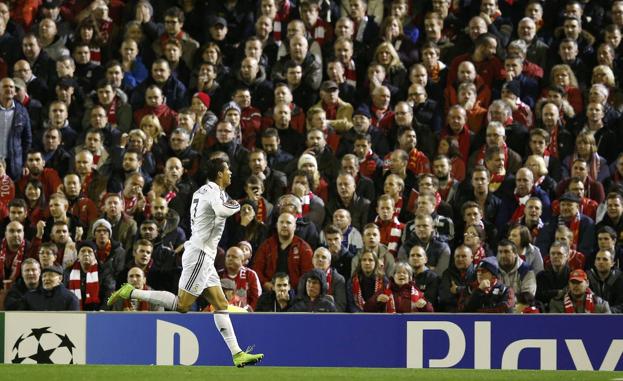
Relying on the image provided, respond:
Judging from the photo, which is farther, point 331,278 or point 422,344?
point 331,278

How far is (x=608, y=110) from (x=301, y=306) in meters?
4.53

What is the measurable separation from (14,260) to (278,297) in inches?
118

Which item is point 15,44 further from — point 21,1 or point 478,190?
point 478,190

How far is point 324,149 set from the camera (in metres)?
16.0

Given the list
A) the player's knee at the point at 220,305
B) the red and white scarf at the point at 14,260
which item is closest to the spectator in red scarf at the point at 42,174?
the red and white scarf at the point at 14,260

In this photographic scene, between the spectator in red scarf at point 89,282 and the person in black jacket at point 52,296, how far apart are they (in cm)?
34

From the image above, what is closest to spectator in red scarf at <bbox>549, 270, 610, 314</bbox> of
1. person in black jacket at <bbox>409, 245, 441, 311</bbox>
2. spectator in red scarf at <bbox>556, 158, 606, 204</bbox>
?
person in black jacket at <bbox>409, 245, 441, 311</bbox>

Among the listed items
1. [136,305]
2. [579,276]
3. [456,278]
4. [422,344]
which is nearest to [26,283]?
[136,305]

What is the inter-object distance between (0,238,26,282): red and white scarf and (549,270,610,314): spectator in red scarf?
18.3 feet

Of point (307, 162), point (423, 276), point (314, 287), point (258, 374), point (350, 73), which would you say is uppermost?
point (350, 73)

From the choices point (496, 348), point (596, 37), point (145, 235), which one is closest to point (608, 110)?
point (596, 37)

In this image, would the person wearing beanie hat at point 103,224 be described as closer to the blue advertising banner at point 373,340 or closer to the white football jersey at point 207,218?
the blue advertising banner at point 373,340

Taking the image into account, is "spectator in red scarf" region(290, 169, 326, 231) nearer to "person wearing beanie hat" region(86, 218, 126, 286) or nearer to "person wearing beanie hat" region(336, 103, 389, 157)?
"person wearing beanie hat" region(336, 103, 389, 157)

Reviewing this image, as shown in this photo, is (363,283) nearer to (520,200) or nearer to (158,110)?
(520,200)
